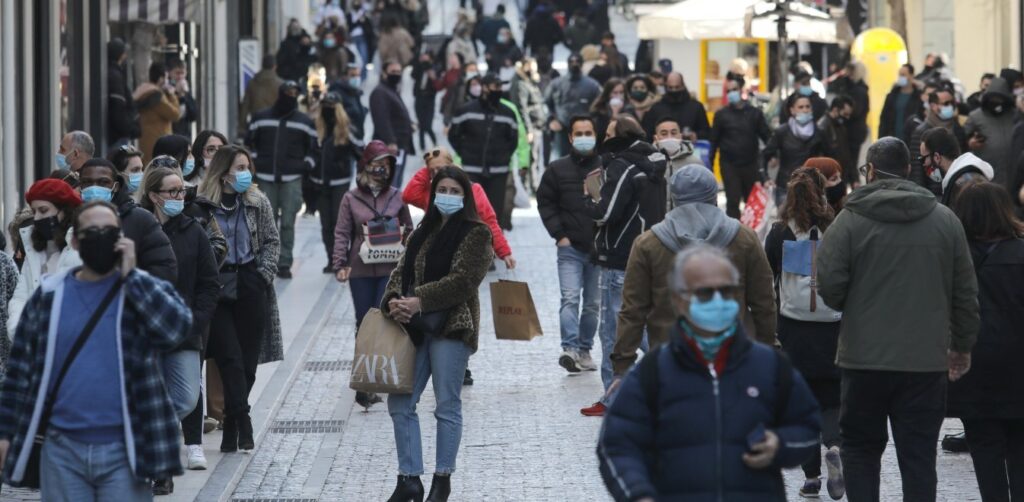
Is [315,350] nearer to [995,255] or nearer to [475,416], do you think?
[475,416]

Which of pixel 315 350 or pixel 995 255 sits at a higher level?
pixel 995 255

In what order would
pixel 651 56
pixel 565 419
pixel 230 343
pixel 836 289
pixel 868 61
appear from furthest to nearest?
pixel 651 56
pixel 868 61
pixel 565 419
pixel 230 343
pixel 836 289

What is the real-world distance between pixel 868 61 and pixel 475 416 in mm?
19325

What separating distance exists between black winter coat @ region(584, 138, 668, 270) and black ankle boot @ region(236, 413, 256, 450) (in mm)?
2596

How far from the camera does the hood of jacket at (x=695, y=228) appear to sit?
8141 millimetres

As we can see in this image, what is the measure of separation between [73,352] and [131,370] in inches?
8.0

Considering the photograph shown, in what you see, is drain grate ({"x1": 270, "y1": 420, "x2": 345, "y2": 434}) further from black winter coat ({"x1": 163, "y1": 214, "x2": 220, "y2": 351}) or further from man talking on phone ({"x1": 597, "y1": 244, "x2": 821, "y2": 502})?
man talking on phone ({"x1": 597, "y1": 244, "x2": 821, "y2": 502})

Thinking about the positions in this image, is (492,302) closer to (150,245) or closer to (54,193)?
(150,245)

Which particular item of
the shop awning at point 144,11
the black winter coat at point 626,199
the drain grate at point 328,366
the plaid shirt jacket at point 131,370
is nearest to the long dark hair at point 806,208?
the black winter coat at point 626,199

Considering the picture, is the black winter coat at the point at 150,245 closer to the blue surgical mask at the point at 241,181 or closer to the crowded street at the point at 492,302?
the crowded street at the point at 492,302

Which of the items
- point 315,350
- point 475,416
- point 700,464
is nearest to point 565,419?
point 475,416

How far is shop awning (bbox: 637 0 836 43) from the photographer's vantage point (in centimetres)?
2375

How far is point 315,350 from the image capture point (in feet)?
48.4

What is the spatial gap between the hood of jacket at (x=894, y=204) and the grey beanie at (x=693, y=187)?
61cm
